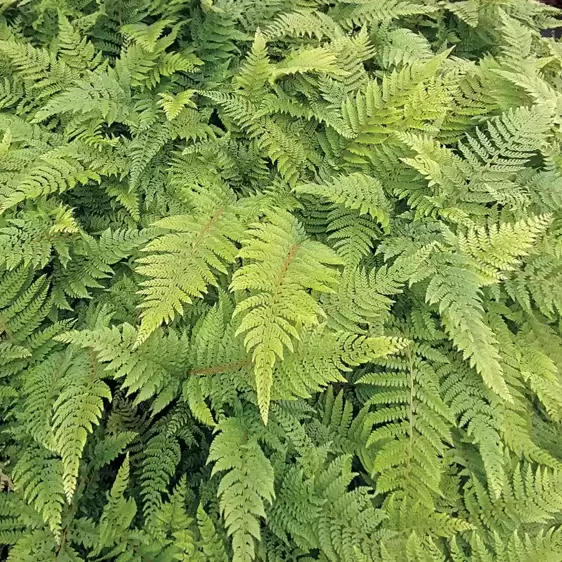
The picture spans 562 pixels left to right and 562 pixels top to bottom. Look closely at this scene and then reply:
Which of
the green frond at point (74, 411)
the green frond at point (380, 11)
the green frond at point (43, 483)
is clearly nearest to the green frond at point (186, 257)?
the green frond at point (74, 411)

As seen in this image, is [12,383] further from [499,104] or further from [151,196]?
[499,104]

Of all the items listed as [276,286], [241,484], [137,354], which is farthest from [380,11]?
[241,484]

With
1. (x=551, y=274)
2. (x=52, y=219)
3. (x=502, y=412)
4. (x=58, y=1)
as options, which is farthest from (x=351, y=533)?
(x=58, y=1)

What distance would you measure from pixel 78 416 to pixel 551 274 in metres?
2.48

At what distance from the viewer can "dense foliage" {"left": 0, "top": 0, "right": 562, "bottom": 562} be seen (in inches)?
93.0

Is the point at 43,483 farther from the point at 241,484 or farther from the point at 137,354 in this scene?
the point at 241,484

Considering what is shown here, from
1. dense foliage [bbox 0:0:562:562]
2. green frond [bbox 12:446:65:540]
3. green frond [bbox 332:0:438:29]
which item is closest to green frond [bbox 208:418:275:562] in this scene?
dense foliage [bbox 0:0:562:562]

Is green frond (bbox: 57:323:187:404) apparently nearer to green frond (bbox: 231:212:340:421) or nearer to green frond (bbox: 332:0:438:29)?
green frond (bbox: 231:212:340:421)

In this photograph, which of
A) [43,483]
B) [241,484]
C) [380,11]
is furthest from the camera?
[380,11]

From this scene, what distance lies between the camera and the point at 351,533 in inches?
92.0

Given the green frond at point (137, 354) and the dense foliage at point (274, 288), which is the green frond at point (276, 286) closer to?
the dense foliage at point (274, 288)

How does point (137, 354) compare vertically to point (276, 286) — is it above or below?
below

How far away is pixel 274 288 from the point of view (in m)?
2.41

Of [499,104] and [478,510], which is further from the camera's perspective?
[499,104]
